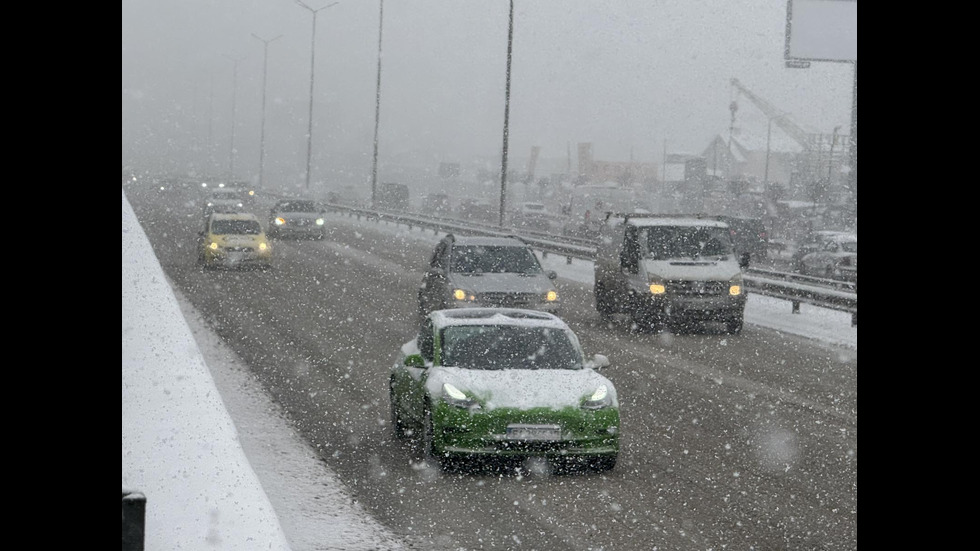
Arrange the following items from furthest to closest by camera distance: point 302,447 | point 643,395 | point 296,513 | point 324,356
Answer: point 324,356 < point 643,395 < point 302,447 < point 296,513

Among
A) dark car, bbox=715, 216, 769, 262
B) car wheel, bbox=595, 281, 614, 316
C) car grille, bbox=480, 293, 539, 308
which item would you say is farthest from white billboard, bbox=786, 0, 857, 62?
car grille, bbox=480, 293, 539, 308

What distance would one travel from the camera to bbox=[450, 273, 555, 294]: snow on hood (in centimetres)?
2031

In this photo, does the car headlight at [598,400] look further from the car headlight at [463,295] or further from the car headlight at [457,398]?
the car headlight at [463,295]

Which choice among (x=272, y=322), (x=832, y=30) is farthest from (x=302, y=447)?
(x=832, y=30)

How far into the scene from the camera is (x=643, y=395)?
1484 cm

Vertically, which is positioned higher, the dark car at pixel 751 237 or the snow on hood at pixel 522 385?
the dark car at pixel 751 237

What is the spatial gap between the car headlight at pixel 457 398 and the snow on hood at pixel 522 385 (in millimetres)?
41

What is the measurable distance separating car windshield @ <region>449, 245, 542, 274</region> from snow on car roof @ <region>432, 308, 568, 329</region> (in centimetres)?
891

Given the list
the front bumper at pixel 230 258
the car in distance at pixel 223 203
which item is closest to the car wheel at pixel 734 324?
the front bumper at pixel 230 258

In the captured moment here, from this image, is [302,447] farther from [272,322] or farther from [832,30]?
[832,30]

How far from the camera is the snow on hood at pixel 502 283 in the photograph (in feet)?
66.6
